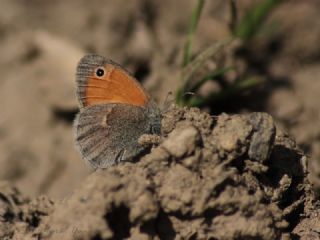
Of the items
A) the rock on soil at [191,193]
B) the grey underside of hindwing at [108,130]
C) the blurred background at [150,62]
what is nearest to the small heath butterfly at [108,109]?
the grey underside of hindwing at [108,130]

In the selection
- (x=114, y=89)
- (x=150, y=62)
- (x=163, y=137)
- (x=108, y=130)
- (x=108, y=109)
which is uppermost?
(x=150, y=62)

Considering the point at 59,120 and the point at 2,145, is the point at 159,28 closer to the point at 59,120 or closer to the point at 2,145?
the point at 59,120

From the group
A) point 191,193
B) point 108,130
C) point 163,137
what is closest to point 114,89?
point 108,130

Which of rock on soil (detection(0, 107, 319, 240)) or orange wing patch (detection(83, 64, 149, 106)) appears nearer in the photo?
rock on soil (detection(0, 107, 319, 240))

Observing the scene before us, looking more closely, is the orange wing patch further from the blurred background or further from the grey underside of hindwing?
the blurred background

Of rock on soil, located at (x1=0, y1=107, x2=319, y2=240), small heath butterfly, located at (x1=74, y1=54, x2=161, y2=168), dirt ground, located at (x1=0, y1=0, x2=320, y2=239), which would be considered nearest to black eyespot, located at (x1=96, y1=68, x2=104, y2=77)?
small heath butterfly, located at (x1=74, y1=54, x2=161, y2=168)

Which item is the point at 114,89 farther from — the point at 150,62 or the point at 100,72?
the point at 150,62
